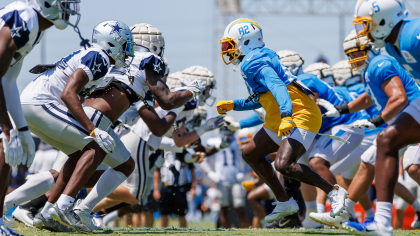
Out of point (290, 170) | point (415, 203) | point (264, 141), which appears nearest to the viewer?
point (290, 170)

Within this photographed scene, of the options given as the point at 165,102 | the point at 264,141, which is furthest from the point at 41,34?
the point at 264,141

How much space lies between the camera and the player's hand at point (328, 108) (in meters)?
6.06

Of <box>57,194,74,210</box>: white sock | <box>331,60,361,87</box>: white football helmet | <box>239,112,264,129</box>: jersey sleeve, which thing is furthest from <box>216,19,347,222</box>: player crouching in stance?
<box>331,60,361,87</box>: white football helmet

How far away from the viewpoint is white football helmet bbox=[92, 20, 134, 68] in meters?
5.00

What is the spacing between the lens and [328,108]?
6.18 metres

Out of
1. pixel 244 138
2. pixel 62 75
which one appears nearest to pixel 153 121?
pixel 62 75

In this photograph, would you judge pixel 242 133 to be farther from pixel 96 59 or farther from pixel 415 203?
pixel 96 59

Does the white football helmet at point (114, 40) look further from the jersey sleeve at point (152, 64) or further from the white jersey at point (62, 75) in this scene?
the jersey sleeve at point (152, 64)

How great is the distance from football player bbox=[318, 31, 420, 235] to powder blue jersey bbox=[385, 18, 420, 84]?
29 cm

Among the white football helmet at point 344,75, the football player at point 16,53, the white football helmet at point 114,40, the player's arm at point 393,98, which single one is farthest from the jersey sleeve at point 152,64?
the white football helmet at point 344,75

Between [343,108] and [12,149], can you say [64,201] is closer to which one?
[12,149]

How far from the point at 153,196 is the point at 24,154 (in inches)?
273

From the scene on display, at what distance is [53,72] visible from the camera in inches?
195

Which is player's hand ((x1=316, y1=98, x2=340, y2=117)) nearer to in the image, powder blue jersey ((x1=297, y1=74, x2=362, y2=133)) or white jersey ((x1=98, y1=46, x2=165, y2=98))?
powder blue jersey ((x1=297, y1=74, x2=362, y2=133))
